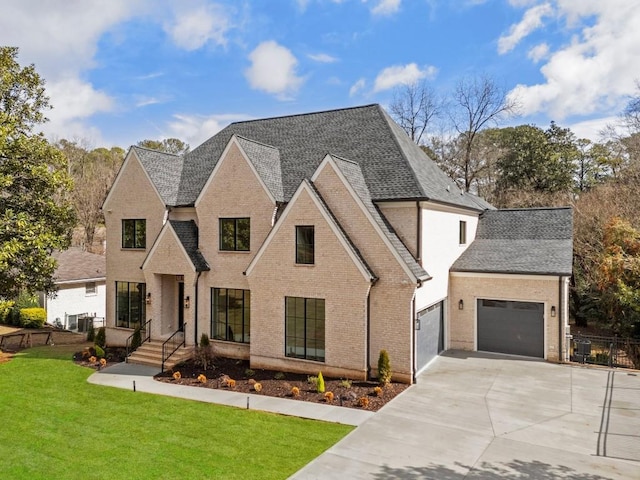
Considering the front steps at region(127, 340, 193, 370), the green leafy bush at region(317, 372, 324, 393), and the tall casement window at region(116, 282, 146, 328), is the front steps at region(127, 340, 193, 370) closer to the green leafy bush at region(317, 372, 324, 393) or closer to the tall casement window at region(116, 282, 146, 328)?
the tall casement window at region(116, 282, 146, 328)

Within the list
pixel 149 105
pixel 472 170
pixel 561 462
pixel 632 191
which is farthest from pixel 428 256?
pixel 472 170

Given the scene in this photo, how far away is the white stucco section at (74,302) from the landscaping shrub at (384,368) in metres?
20.8

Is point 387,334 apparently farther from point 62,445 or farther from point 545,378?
point 62,445

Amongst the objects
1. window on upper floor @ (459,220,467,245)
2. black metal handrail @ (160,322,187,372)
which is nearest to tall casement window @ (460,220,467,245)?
window on upper floor @ (459,220,467,245)

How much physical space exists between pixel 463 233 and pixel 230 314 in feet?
40.1

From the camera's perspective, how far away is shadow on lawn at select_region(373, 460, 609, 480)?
912cm

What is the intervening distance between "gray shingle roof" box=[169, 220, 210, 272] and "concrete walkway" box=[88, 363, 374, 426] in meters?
4.80

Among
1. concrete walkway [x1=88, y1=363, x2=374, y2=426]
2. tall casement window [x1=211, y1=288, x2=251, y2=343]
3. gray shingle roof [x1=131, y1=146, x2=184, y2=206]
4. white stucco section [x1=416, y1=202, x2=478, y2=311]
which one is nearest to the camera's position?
concrete walkway [x1=88, y1=363, x2=374, y2=426]

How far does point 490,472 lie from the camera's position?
934cm

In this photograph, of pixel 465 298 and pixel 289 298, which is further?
pixel 465 298

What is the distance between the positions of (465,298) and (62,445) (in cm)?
1647

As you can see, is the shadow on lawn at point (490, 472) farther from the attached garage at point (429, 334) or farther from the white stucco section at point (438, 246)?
the white stucco section at point (438, 246)

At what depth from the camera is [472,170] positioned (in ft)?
157

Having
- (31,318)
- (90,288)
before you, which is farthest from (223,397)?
(90,288)
